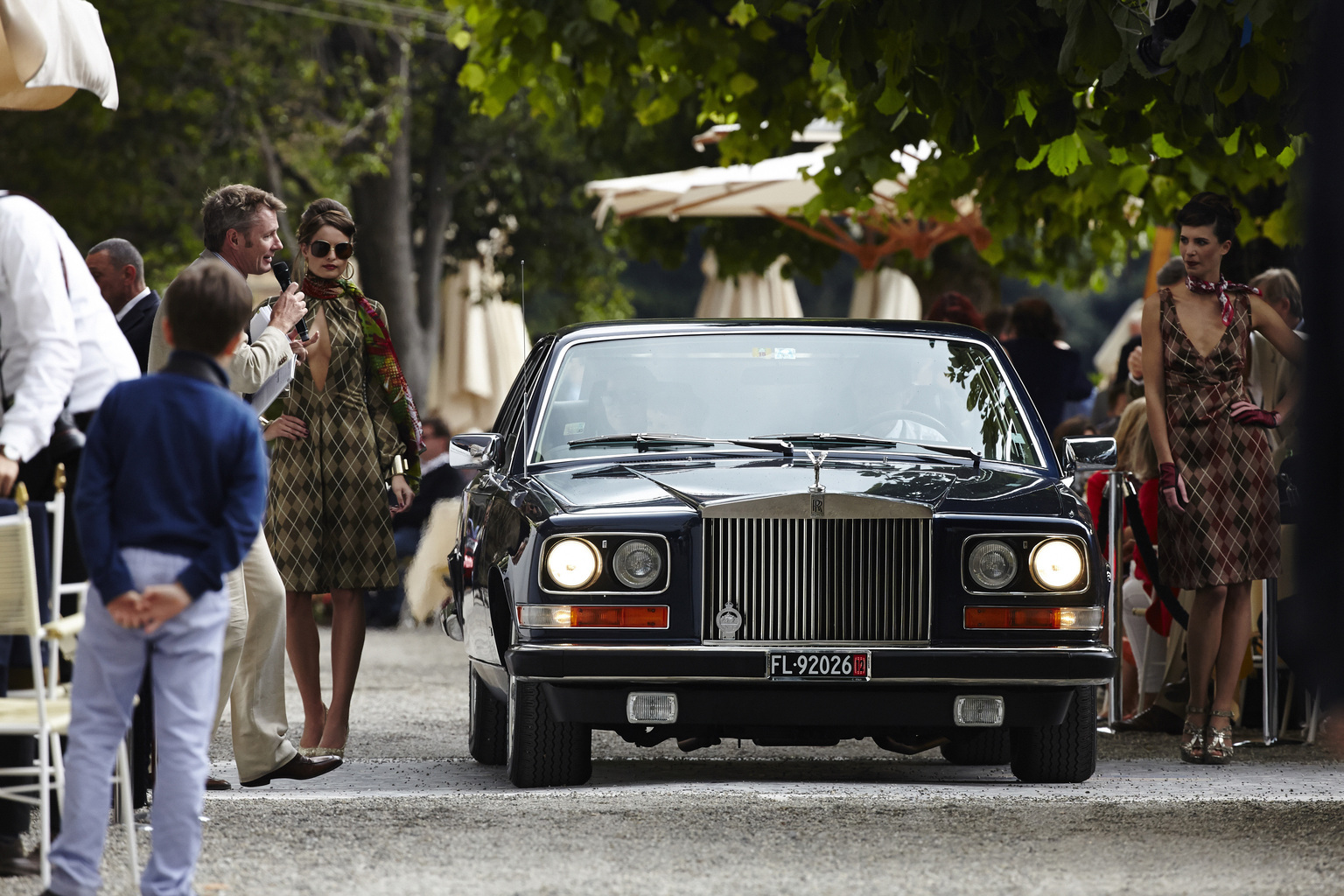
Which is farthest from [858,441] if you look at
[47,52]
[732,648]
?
[47,52]

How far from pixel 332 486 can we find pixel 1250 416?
143 inches

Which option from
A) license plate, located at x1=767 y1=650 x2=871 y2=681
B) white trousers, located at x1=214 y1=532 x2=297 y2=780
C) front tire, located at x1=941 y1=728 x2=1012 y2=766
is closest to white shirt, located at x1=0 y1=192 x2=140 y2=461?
white trousers, located at x1=214 y1=532 x2=297 y2=780

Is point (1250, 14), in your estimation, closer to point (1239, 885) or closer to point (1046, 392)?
point (1239, 885)

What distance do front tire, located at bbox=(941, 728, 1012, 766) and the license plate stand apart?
1.43 m

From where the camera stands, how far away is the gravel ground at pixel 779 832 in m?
5.48

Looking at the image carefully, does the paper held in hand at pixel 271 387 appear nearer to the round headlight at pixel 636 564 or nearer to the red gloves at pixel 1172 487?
the round headlight at pixel 636 564

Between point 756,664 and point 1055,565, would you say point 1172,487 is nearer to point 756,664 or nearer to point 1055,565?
point 1055,565

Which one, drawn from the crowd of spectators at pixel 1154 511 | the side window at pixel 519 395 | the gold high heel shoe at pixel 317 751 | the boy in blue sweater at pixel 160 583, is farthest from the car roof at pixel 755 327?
the boy in blue sweater at pixel 160 583

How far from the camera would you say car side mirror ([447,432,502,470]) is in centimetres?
803

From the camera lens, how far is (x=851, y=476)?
704cm

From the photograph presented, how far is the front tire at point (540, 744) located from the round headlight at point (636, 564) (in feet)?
1.58

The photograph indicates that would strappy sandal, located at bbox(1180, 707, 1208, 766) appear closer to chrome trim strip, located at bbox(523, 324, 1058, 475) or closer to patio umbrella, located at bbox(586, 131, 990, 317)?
chrome trim strip, located at bbox(523, 324, 1058, 475)

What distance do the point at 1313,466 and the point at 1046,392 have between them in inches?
312

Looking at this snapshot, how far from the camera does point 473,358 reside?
2314 cm
